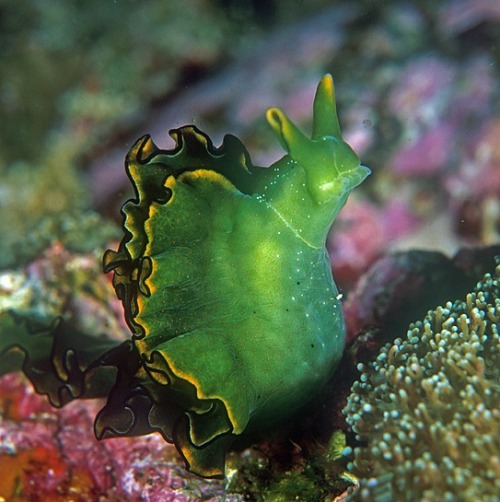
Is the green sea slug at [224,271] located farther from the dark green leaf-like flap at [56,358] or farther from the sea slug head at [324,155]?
the dark green leaf-like flap at [56,358]

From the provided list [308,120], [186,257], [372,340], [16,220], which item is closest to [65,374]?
[186,257]

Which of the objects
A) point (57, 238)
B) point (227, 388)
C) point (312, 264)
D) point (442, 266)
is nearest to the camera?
point (227, 388)

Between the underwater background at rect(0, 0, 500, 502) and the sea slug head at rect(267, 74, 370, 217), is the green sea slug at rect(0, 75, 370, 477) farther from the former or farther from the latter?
the underwater background at rect(0, 0, 500, 502)

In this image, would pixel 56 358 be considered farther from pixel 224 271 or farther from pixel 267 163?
pixel 267 163

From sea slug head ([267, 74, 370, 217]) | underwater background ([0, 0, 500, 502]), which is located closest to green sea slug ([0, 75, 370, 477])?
sea slug head ([267, 74, 370, 217])

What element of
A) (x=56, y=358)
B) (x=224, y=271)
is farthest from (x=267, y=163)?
(x=224, y=271)

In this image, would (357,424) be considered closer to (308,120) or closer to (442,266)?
(442,266)
